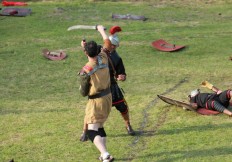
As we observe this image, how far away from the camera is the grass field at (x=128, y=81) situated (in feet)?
27.3

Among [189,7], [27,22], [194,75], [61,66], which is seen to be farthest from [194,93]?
[189,7]

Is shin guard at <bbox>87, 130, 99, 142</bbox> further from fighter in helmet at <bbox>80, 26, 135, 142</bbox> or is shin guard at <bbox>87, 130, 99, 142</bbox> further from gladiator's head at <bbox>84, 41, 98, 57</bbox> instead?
gladiator's head at <bbox>84, 41, 98, 57</bbox>

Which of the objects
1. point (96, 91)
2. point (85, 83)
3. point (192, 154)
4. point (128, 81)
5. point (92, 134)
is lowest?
point (128, 81)

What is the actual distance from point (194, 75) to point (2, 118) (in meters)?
5.76

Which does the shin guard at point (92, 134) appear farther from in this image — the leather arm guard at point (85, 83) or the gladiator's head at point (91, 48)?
the gladiator's head at point (91, 48)

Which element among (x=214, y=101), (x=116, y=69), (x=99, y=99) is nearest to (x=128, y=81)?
(x=214, y=101)

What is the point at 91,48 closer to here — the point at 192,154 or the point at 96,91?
the point at 96,91

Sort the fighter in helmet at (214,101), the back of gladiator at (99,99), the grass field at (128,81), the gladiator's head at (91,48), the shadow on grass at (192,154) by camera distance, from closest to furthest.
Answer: the gladiator's head at (91,48) → the back of gladiator at (99,99) → the shadow on grass at (192,154) → the grass field at (128,81) → the fighter in helmet at (214,101)

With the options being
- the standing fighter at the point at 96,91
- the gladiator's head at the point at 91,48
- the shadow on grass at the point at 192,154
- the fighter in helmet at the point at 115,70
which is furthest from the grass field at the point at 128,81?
the gladiator's head at the point at 91,48

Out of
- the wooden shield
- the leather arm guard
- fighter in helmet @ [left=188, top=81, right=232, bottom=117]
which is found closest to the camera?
the leather arm guard

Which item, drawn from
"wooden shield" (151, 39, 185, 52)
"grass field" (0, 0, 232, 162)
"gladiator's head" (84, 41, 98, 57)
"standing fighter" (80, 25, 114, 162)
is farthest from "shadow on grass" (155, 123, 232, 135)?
"wooden shield" (151, 39, 185, 52)

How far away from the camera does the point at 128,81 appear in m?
13.1

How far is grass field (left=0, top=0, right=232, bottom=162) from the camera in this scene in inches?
327

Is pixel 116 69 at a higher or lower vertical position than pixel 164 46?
higher
